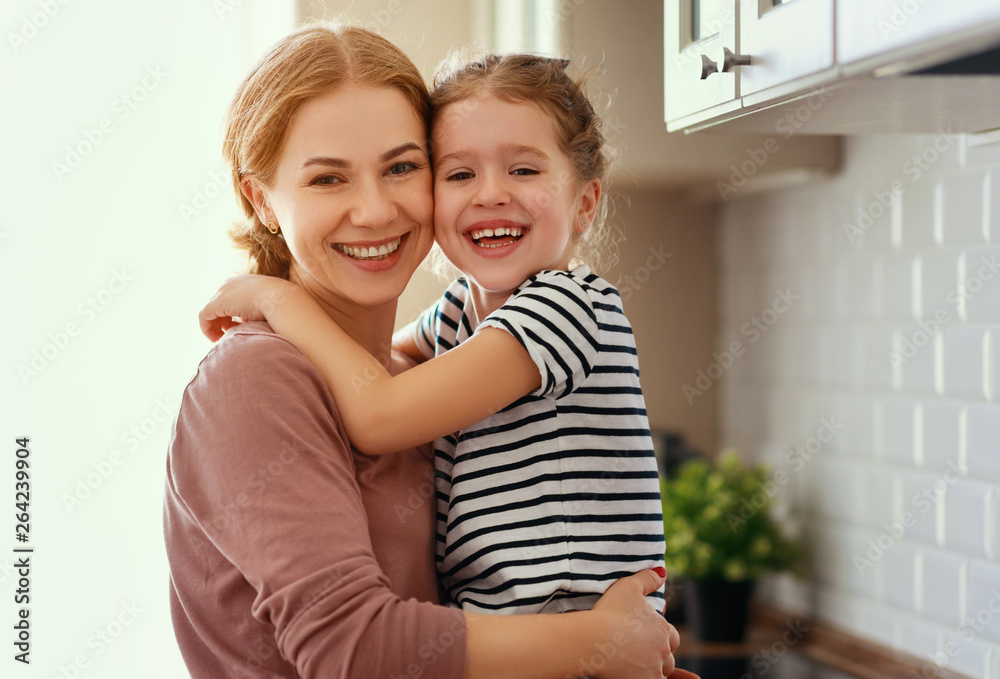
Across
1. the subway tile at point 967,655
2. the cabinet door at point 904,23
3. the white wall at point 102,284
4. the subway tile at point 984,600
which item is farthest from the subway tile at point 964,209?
the white wall at point 102,284

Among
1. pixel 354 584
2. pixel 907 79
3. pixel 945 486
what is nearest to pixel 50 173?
pixel 354 584

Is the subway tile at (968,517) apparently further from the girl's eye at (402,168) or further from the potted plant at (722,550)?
the girl's eye at (402,168)

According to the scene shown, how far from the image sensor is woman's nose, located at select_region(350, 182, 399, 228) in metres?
0.96

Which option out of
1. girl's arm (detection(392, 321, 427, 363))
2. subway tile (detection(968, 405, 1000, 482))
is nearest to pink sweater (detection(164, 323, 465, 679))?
girl's arm (detection(392, 321, 427, 363))

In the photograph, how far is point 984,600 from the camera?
144 centimetres

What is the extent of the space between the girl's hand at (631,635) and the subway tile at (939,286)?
0.89 metres

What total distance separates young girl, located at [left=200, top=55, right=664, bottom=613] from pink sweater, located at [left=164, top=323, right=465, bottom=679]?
5cm

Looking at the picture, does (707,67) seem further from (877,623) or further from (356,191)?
(877,623)

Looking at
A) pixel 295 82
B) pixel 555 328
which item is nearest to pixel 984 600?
pixel 555 328

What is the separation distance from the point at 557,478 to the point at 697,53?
565 mm

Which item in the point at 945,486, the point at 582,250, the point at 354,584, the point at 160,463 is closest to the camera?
the point at 354,584

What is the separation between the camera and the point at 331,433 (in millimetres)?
884

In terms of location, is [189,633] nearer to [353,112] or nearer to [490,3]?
[353,112]

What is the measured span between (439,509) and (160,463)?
969 mm
